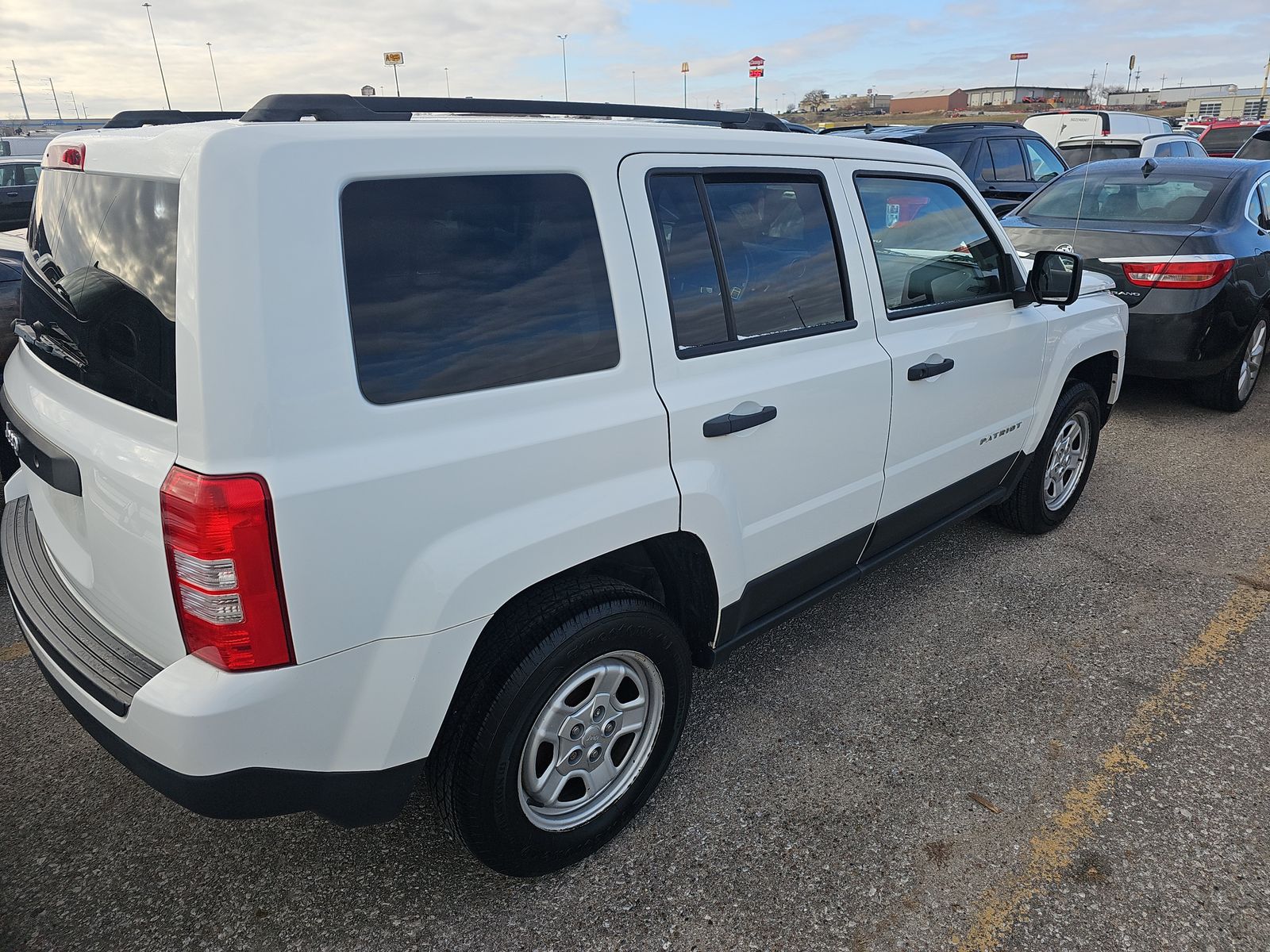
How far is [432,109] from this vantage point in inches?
84.0

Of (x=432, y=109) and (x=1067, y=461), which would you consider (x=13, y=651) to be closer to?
(x=432, y=109)

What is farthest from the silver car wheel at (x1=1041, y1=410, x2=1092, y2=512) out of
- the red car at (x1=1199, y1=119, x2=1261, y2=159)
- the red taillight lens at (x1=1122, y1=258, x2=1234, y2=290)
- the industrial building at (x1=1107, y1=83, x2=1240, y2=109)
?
the industrial building at (x1=1107, y1=83, x2=1240, y2=109)

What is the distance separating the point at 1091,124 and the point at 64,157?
16578mm

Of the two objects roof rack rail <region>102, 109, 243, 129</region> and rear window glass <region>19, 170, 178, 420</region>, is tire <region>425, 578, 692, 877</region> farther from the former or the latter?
roof rack rail <region>102, 109, 243, 129</region>

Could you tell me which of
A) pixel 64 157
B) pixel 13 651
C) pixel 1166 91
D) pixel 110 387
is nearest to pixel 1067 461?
pixel 110 387

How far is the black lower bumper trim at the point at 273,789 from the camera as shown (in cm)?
175

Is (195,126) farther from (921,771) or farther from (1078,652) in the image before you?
(1078,652)

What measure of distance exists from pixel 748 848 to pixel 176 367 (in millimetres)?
1929

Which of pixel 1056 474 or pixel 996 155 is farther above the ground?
pixel 996 155

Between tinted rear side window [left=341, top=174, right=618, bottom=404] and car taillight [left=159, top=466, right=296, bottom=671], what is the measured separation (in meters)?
0.33

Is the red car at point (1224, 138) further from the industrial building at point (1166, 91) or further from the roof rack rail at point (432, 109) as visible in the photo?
the industrial building at point (1166, 91)

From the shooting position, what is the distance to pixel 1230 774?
2.68 meters

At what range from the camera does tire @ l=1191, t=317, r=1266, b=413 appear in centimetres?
608

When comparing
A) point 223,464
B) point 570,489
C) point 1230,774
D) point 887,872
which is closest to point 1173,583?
point 1230,774
